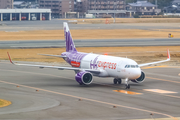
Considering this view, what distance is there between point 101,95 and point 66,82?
35.5 feet

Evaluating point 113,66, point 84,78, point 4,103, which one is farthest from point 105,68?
point 4,103

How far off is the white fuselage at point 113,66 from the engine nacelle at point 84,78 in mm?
2153

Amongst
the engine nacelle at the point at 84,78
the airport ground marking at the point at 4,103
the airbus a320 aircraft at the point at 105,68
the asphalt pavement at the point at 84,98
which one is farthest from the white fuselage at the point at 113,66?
the airport ground marking at the point at 4,103

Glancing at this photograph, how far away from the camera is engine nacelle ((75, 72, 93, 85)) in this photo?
43572 mm

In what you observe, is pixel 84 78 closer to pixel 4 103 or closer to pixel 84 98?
pixel 84 98

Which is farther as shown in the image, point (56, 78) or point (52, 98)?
point (56, 78)

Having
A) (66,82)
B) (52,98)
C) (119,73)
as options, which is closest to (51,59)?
(66,82)

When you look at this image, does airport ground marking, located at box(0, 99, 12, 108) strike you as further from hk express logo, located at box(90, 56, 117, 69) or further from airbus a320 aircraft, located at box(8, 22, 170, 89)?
hk express logo, located at box(90, 56, 117, 69)

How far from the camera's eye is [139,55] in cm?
7788

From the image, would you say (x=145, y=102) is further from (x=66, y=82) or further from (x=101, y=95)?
(x=66, y=82)

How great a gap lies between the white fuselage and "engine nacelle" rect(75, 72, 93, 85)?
2.15m

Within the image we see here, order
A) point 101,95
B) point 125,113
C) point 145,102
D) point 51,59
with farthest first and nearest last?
point 51,59, point 101,95, point 145,102, point 125,113

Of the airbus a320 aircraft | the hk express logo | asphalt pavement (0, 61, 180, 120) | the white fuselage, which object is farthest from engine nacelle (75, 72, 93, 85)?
the hk express logo

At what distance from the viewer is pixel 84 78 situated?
4403 cm
